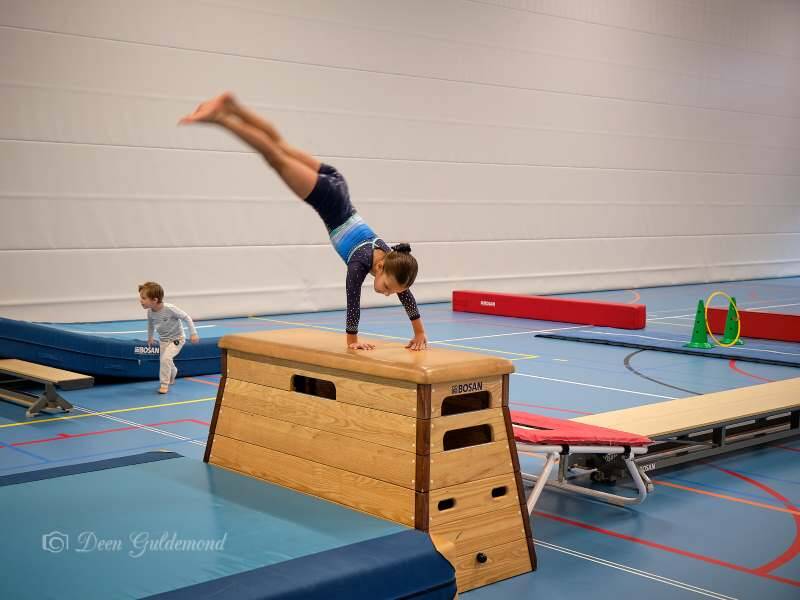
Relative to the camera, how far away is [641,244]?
17812 millimetres

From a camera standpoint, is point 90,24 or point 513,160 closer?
point 90,24

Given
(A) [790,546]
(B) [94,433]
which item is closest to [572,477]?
(A) [790,546]

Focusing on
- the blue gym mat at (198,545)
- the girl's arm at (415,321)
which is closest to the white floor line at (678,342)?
the girl's arm at (415,321)

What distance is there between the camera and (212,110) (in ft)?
13.5

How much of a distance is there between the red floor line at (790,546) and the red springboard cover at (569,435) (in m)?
0.83

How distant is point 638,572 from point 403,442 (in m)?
1.21

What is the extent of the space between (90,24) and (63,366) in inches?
205

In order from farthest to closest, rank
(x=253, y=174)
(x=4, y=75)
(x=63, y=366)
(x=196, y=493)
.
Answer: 1. (x=253, y=174)
2. (x=4, y=75)
3. (x=63, y=366)
4. (x=196, y=493)

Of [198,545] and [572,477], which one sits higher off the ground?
[198,545]

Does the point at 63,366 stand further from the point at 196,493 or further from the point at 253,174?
the point at 253,174

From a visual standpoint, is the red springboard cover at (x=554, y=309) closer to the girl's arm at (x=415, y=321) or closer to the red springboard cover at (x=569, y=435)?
the red springboard cover at (x=569, y=435)

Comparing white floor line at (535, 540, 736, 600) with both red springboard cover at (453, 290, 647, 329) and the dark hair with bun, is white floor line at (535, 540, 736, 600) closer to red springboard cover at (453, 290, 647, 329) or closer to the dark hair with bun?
the dark hair with bun

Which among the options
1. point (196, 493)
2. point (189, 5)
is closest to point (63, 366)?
point (196, 493)

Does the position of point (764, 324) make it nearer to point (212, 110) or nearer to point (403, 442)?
point (403, 442)
